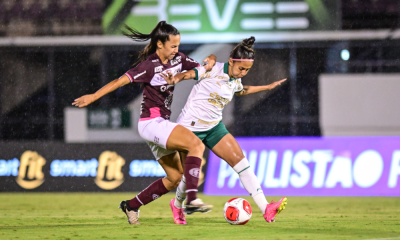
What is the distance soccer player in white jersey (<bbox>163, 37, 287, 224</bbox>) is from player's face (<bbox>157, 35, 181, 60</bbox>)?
0.27 meters

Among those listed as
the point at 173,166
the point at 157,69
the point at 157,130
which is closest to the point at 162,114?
the point at 157,130

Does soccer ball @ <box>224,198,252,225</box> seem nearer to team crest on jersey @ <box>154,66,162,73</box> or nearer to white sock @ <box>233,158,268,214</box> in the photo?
white sock @ <box>233,158,268,214</box>

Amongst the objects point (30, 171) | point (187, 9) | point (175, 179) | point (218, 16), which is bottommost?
point (30, 171)

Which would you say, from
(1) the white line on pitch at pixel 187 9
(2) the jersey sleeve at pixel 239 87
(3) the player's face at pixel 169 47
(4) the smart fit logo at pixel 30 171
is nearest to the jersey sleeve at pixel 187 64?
(3) the player's face at pixel 169 47

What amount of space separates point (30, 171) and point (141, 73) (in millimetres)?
6700

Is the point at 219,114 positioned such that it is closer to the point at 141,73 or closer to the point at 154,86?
the point at 154,86

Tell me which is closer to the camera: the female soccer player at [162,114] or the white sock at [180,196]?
the female soccer player at [162,114]

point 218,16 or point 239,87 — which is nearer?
point 239,87

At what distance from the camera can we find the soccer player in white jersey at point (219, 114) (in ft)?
19.6

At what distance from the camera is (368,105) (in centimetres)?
1503

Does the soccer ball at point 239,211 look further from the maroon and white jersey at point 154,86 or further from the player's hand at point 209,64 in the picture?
the player's hand at point 209,64

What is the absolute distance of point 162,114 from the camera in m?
5.78

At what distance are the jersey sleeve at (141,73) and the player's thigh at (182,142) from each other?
1.84 feet

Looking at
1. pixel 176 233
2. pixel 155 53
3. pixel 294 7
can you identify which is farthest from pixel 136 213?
pixel 294 7
